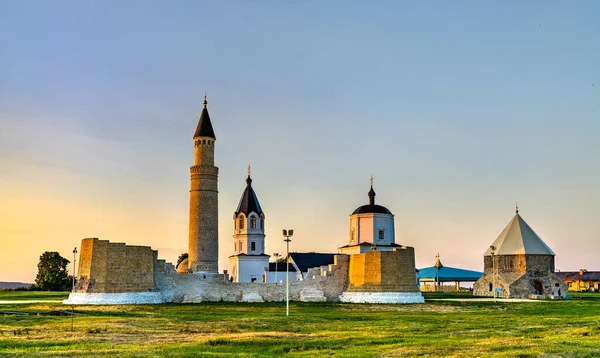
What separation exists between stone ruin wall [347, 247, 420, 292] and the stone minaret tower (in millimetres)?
12509

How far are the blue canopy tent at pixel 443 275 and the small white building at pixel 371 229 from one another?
28.2m

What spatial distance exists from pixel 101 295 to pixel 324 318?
15726mm

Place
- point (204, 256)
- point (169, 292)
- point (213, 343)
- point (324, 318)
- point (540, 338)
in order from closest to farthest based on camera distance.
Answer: point (213, 343) < point (540, 338) < point (324, 318) < point (169, 292) < point (204, 256)

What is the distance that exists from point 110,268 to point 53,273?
110 ft

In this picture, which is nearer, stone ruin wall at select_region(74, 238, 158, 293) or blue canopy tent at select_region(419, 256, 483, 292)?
stone ruin wall at select_region(74, 238, 158, 293)

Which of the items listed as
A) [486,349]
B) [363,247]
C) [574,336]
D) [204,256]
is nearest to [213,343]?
[486,349]

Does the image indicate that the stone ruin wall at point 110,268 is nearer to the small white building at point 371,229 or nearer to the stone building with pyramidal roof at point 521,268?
the small white building at point 371,229

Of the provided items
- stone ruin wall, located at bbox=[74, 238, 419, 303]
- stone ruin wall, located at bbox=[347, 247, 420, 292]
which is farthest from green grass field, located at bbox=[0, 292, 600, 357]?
stone ruin wall, located at bbox=[347, 247, 420, 292]

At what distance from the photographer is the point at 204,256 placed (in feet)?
168

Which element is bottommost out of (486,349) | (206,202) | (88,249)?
(486,349)

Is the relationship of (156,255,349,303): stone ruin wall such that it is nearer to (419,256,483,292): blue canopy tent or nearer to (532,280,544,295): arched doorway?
(532,280,544,295): arched doorway

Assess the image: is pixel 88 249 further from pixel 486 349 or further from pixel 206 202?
pixel 486 349

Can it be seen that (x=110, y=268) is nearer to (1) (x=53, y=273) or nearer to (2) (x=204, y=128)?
(2) (x=204, y=128)

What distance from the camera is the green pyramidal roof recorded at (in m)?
59.4
